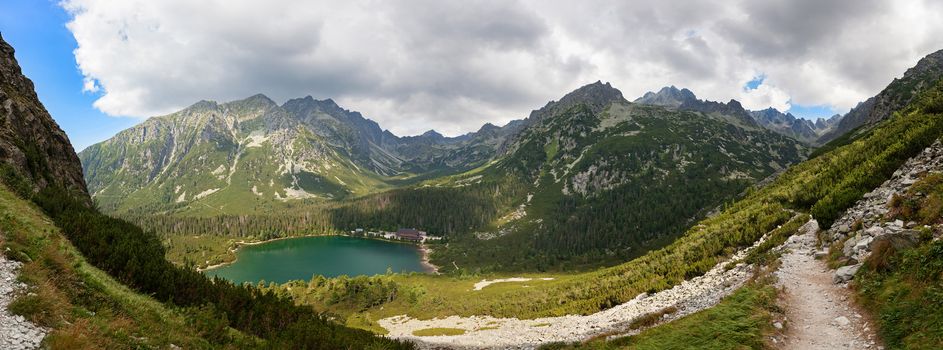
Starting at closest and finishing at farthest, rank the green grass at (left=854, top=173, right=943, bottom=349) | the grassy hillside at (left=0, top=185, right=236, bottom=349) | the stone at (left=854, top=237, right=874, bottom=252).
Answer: the grassy hillside at (left=0, top=185, right=236, bottom=349) < the green grass at (left=854, top=173, right=943, bottom=349) < the stone at (left=854, top=237, right=874, bottom=252)

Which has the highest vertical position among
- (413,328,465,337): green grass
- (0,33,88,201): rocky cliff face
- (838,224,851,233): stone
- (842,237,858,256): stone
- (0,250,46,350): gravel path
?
(0,33,88,201): rocky cliff face

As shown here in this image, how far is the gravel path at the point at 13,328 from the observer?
32.5ft

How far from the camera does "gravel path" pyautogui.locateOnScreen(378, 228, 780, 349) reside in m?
27.0

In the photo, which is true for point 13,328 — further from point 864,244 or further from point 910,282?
point 864,244

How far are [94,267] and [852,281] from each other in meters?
35.4

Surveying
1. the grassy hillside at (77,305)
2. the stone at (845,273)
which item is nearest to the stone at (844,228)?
the stone at (845,273)

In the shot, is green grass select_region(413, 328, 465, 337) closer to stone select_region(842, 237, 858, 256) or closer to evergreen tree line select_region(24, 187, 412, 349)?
evergreen tree line select_region(24, 187, 412, 349)

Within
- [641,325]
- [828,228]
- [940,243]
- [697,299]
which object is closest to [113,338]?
[641,325]

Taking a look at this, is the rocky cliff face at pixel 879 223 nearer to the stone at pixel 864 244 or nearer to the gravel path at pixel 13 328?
the stone at pixel 864 244

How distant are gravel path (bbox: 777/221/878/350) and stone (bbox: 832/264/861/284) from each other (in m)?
0.33

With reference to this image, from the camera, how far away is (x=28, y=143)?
33750 mm

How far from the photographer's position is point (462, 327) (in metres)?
54.8

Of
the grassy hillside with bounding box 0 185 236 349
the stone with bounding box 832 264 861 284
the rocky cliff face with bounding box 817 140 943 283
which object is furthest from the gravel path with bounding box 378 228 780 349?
the grassy hillside with bounding box 0 185 236 349

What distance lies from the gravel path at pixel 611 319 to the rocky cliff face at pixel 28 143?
33.1 m
